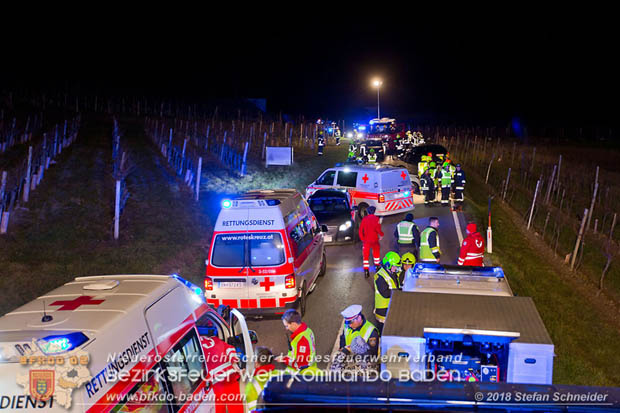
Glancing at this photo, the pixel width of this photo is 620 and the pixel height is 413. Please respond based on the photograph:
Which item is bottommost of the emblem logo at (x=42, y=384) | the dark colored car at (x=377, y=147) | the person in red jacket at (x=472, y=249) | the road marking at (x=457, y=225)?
the road marking at (x=457, y=225)

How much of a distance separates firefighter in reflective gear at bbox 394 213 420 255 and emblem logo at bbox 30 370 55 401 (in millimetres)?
9072

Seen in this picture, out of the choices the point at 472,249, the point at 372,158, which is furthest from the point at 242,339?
the point at 372,158

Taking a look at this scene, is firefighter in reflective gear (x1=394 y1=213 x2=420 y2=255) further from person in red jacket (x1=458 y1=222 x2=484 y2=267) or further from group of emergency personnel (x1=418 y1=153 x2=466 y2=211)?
group of emergency personnel (x1=418 y1=153 x2=466 y2=211)

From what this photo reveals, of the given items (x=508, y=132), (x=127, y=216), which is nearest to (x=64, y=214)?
(x=127, y=216)

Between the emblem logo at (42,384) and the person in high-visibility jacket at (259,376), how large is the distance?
2.36 metres

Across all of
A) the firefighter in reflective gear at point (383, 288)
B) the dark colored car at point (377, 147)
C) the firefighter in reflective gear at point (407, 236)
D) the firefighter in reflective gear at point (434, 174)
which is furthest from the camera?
the dark colored car at point (377, 147)

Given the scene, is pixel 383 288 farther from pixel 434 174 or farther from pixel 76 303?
pixel 434 174

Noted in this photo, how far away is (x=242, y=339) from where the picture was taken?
651 centimetres

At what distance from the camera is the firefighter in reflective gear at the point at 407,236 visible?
1170cm

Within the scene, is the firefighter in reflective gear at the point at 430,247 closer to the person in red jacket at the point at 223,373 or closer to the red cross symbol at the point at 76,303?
the person in red jacket at the point at 223,373

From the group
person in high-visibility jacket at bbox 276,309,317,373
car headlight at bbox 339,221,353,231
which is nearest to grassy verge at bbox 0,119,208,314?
car headlight at bbox 339,221,353,231

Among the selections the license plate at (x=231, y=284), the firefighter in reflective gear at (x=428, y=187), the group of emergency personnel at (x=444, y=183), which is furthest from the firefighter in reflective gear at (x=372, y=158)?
the license plate at (x=231, y=284)

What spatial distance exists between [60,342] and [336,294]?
Answer: 8.95 meters

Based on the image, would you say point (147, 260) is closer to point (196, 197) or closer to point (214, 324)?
point (196, 197)
